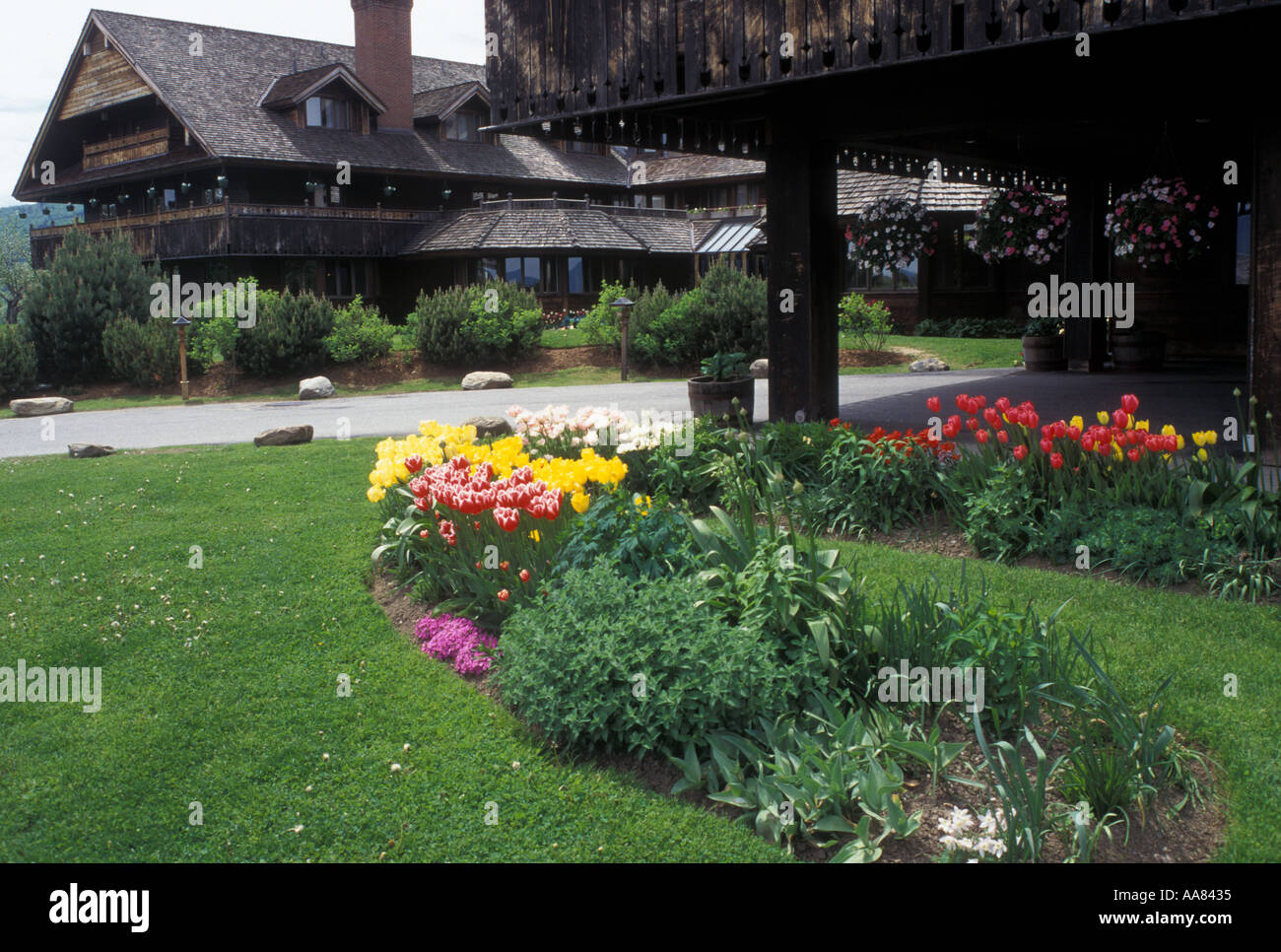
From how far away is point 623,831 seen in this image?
13.0 ft

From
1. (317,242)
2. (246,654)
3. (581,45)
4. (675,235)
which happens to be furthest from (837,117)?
(675,235)

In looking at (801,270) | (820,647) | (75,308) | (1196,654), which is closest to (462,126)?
(75,308)

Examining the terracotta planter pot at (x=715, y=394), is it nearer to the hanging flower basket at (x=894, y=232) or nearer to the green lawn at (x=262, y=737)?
the green lawn at (x=262, y=737)

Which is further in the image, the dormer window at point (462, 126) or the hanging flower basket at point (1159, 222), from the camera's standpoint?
the dormer window at point (462, 126)

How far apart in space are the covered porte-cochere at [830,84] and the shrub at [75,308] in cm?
1766

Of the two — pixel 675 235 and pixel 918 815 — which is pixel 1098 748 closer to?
pixel 918 815

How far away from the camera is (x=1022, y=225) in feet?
49.1

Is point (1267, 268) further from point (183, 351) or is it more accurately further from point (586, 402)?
point (183, 351)

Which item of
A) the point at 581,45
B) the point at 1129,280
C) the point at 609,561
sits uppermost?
the point at 581,45

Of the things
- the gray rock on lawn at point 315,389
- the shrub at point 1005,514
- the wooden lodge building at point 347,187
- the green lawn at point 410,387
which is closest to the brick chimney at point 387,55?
the wooden lodge building at point 347,187

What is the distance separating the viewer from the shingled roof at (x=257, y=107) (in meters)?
33.2

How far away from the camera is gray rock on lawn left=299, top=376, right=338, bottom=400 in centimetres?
2212

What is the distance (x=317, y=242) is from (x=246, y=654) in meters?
29.8

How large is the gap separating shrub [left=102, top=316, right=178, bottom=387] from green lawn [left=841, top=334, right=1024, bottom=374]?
14046mm
